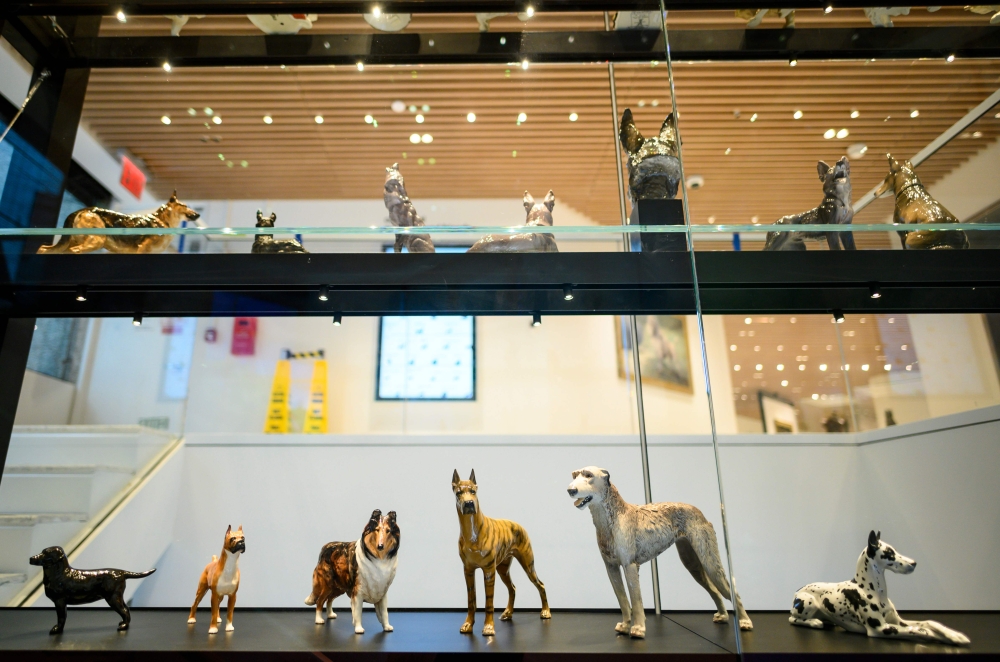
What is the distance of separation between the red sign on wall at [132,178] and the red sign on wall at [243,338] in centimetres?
113

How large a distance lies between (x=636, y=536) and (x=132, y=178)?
2.78 metres

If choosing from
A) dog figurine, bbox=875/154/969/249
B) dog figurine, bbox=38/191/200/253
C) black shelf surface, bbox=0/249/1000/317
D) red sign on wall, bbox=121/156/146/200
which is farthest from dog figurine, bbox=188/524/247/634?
dog figurine, bbox=875/154/969/249

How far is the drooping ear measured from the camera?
7.54ft

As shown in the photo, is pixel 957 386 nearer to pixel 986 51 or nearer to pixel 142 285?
pixel 986 51

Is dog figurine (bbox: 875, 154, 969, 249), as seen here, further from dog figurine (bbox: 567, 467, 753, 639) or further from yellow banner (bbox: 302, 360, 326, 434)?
yellow banner (bbox: 302, 360, 326, 434)

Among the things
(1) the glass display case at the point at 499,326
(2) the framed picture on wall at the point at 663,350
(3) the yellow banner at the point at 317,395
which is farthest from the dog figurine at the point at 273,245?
(3) the yellow banner at the point at 317,395

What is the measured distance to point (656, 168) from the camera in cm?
214

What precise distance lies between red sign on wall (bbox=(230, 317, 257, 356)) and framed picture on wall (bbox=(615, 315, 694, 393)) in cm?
232

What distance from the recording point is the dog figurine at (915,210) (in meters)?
1.88

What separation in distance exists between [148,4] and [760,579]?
3.73 metres

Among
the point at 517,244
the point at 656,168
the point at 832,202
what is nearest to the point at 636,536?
the point at 517,244

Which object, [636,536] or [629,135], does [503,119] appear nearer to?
[629,135]

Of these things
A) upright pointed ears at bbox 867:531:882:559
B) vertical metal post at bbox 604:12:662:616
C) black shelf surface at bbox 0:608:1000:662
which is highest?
vertical metal post at bbox 604:12:662:616

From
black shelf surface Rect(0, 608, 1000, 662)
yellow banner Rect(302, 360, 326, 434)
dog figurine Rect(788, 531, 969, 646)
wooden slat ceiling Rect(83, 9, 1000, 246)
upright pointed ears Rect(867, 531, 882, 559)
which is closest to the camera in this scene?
black shelf surface Rect(0, 608, 1000, 662)
